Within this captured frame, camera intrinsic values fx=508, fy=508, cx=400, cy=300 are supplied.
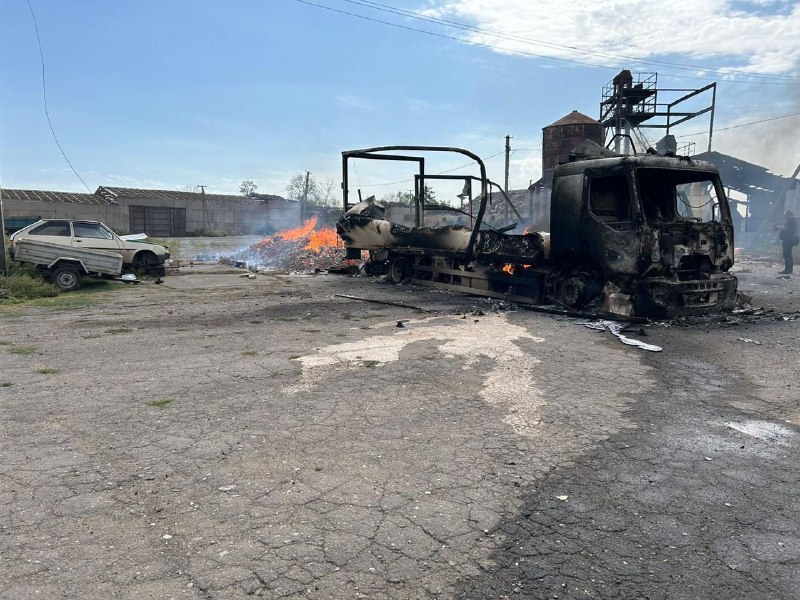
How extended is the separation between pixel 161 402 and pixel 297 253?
18.0 meters

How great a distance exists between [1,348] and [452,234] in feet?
28.5

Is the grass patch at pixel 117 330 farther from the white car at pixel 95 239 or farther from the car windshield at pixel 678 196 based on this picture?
the car windshield at pixel 678 196

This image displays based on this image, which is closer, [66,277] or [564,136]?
[66,277]

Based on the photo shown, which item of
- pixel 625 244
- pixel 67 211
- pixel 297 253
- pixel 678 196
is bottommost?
pixel 297 253

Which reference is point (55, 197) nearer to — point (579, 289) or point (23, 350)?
→ point (23, 350)

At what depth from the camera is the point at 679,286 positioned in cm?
780

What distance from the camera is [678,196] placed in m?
9.03

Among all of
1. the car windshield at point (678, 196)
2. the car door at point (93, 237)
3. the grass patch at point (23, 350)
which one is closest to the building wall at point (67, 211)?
the car door at point (93, 237)

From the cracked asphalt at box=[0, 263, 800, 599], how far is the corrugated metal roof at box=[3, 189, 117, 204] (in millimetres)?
33090

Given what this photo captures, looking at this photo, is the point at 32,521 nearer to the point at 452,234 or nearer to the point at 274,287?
the point at 452,234

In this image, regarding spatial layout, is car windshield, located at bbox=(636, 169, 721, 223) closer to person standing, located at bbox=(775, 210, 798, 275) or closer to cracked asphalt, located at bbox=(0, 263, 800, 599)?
cracked asphalt, located at bbox=(0, 263, 800, 599)

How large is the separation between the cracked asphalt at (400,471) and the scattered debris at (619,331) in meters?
0.26

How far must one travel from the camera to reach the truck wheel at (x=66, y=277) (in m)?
12.1

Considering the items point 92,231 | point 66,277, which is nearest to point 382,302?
point 66,277
